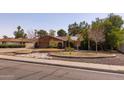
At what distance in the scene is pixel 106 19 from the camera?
40.6 metres

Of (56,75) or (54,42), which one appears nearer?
(56,75)

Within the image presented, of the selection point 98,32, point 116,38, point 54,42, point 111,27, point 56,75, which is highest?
point 111,27

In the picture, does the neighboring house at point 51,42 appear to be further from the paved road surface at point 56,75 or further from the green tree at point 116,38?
the paved road surface at point 56,75

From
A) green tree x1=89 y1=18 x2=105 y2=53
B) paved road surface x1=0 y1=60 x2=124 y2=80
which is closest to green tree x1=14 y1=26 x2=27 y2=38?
green tree x1=89 y1=18 x2=105 y2=53

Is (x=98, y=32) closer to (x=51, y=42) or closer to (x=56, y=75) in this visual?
(x=51, y=42)

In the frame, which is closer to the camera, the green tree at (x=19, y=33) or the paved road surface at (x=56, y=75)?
the paved road surface at (x=56, y=75)

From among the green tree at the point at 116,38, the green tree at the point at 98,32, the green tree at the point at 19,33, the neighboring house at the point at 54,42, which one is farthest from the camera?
the green tree at the point at 19,33

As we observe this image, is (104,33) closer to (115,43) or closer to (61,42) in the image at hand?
(115,43)

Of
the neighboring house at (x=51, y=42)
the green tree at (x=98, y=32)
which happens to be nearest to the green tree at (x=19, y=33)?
the neighboring house at (x=51, y=42)

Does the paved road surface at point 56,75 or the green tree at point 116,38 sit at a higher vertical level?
the green tree at point 116,38

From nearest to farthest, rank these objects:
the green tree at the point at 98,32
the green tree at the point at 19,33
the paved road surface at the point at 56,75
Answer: the paved road surface at the point at 56,75 → the green tree at the point at 98,32 → the green tree at the point at 19,33

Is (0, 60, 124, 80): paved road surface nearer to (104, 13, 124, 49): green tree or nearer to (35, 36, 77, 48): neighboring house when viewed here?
(104, 13, 124, 49): green tree

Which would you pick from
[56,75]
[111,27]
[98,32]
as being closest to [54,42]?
[111,27]
